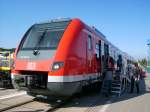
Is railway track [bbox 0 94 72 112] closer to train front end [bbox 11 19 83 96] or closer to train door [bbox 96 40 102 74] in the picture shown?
train front end [bbox 11 19 83 96]

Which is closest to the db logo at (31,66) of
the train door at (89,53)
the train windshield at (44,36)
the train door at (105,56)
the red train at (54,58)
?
the red train at (54,58)

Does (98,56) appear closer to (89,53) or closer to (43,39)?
(89,53)

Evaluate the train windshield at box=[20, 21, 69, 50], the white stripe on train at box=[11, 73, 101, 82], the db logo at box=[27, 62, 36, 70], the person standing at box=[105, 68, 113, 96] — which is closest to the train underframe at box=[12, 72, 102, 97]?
the white stripe on train at box=[11, 73, 101, 82]

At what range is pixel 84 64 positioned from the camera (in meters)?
11.3

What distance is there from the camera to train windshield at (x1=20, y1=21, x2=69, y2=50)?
10.6 metres

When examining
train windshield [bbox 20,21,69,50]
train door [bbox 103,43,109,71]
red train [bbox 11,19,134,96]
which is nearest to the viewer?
red train [bbox 11,19,134,96]

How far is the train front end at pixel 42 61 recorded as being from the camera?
966 cm

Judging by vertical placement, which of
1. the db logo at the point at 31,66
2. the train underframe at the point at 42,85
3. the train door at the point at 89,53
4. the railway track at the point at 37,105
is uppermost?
the train door at the point at 89,53

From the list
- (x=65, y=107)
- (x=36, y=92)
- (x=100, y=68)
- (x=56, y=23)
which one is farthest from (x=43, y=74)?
(x=100, y=68)

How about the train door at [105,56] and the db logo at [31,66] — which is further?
the train door at [105,56]

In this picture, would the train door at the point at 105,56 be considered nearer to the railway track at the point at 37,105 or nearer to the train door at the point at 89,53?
the train door at the point at 89,53

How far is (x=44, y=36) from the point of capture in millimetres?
11031

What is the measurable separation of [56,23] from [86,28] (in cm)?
128

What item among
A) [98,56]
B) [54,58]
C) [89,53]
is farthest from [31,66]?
[98,56]
